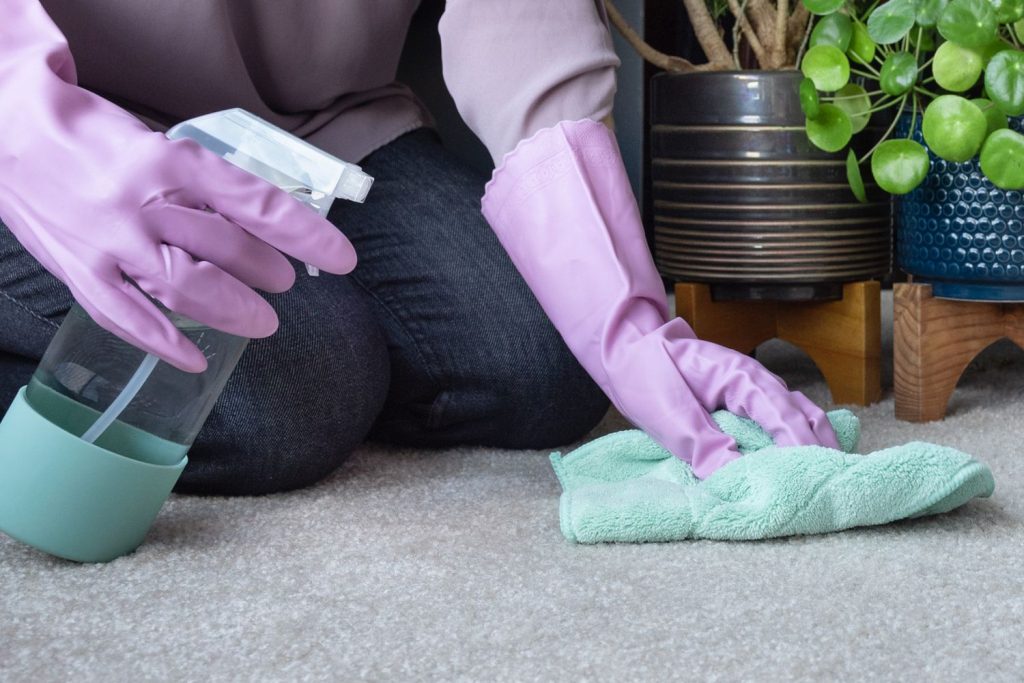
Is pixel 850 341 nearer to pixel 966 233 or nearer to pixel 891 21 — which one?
pixel 966 233

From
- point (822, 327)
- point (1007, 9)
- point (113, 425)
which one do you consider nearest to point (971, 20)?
point (1007, 9)

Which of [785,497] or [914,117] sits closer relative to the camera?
[785,497]

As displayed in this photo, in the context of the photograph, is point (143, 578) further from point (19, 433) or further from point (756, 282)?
point (756, 282)

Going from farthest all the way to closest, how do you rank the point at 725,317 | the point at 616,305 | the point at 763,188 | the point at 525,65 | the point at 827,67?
the point at 725,317 < the point at 763,188 < the point at 827,67 < the point at 525,65 < the point at 616,305

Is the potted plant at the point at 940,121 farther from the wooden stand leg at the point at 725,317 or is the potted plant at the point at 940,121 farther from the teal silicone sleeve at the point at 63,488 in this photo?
the teal silicone sleeve at the point at 63,488

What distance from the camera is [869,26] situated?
3.54 feet

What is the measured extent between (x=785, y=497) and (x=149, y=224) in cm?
43

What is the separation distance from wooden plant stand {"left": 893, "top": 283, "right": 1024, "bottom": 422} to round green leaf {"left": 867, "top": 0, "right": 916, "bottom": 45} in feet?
0.83

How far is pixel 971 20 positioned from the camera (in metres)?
1.01

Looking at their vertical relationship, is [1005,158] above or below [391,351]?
above

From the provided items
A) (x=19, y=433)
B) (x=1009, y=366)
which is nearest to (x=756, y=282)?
(x=1009, y=366)

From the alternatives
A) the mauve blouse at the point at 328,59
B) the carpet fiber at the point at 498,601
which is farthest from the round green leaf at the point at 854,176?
the carpet fiber at the point at 498,601

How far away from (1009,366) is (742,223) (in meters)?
0.41

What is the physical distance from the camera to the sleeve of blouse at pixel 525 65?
98 cm
